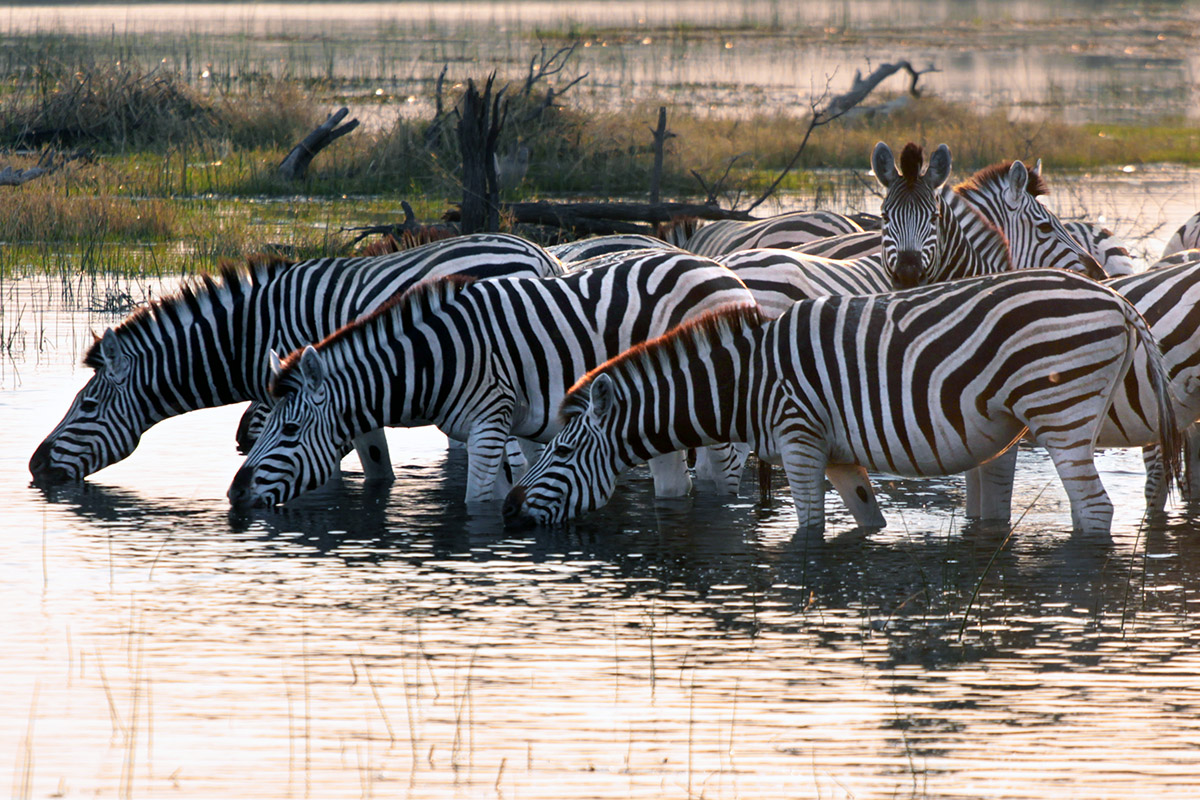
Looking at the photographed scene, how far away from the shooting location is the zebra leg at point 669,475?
988 centimetres

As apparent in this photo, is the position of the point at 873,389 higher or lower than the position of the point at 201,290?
lower

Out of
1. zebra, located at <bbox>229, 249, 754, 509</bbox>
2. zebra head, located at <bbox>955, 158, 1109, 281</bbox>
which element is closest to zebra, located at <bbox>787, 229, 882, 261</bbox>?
zebra head, located at <bbox>955, 158, 1109, 281</bbox>

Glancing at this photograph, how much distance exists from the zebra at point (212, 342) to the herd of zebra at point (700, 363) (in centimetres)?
1

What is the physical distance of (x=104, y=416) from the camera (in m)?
10.2

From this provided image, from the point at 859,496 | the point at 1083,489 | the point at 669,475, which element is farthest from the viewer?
the point at 669,475

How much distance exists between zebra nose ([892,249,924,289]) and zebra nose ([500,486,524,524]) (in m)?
2.80

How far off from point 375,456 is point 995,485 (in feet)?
12.0

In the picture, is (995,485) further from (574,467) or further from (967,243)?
(574,467)

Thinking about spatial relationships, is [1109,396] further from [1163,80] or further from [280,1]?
[280,1]

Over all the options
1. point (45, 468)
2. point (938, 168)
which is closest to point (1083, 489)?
point (938, 168)

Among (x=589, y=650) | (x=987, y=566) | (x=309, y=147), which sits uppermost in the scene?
(x=309, y=147)

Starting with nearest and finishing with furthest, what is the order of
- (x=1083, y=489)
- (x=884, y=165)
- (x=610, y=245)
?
(x=1083, y=489)
(x=884, y=165)
(x=610, y=245)

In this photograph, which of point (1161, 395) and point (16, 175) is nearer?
point (1161, 395)

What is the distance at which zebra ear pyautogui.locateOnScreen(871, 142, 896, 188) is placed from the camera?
10.4 m
